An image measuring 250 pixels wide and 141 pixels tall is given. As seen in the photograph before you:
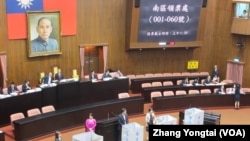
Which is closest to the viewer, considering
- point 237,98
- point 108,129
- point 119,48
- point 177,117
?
point 108,129

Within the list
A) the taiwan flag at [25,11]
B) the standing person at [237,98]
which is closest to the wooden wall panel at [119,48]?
the taiwan flag at [25,11]

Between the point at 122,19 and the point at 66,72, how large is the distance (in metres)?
3.79

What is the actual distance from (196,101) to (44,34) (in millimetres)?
6926

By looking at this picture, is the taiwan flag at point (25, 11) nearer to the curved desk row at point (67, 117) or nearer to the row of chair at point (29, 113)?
the row of chair at point (29, 113)

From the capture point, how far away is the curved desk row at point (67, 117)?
10.4 m

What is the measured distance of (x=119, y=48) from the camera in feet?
59.7

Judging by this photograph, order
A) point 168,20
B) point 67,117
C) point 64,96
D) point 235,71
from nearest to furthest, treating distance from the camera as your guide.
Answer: point 67,117
point 64,96
point 168,20
point 235,71

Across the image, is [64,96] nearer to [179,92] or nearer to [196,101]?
[179,92]

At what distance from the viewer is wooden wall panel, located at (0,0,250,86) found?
15305 millimetres

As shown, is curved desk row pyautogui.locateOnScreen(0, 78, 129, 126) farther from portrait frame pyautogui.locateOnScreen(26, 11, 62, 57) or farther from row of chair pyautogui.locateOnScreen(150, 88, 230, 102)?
portrait frame pyautogui.locateOnScreen(26, 11, 62, 57)

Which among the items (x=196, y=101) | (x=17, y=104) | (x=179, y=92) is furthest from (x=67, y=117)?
(x=196, y=101)

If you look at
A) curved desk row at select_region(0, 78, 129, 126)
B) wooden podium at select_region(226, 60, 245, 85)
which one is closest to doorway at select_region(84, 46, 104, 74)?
curved desk row at select_region(0, 78, 129, 126)

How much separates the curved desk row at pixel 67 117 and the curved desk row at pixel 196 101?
0.82 m

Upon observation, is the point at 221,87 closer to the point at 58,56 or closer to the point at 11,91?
the point at 58,56
